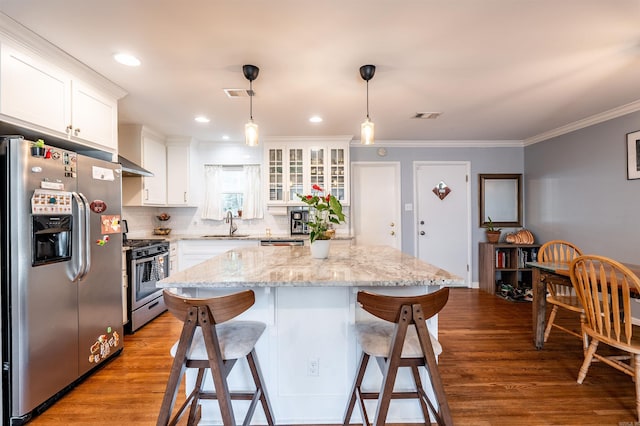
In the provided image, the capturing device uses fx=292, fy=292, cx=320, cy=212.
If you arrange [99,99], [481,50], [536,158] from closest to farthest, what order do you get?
[481,50], [99,99], [536,158]

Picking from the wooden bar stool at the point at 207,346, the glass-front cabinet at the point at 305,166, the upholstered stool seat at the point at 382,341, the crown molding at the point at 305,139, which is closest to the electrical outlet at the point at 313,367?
the upholstered stool seat at the point at 382,341

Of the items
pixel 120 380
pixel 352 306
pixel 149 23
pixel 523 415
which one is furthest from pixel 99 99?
pixel 523 415

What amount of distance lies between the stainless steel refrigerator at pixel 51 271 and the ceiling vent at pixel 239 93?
3.83 ft

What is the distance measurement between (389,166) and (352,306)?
3.41 meters

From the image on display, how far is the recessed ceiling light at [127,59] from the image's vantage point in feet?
6.72

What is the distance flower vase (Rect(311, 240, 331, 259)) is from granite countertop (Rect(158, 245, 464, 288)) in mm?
46

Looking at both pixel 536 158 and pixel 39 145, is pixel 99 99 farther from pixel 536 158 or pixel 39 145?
pixel 536 158

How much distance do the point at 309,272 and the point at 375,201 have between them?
3.24 meters

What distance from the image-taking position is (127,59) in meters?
2.10

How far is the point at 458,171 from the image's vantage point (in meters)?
Result: 4.71

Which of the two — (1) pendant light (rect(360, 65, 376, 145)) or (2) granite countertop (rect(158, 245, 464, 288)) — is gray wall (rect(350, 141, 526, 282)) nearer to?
(1) pendant light (rect(360, 65, 376, 145))

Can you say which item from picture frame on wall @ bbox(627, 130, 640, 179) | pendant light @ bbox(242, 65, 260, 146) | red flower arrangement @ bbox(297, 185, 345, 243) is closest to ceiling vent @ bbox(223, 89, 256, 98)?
pendant light @ bbox(242, 65, 260, 146)

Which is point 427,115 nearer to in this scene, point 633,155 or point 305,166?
point 305,166

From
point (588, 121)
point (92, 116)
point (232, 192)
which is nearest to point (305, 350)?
point (92, 116)
